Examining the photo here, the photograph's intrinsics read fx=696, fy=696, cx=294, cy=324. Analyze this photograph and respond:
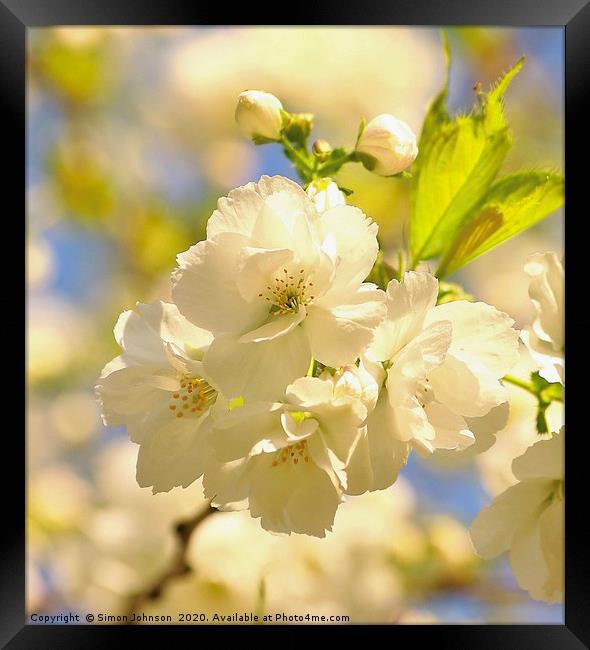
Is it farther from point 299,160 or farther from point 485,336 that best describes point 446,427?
point 299,160

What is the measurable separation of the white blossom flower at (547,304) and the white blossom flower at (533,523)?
103 mm

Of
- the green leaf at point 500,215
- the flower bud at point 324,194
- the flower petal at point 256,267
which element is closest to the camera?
the flower petal at point 256,267

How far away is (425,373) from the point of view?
0.56 meters

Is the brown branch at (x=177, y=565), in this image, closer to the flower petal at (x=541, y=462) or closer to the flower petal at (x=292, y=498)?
the flower petal at (x=292, y=498)

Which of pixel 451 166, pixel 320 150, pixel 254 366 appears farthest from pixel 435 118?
pixel 254 366

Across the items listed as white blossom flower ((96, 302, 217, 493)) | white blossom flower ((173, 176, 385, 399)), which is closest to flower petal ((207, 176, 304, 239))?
white blossom flower ((173, 176, 385, 399))

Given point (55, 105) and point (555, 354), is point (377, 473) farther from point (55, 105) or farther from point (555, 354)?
point (55, 105)

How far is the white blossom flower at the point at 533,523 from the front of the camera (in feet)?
2.59

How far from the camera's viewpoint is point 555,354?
813mm

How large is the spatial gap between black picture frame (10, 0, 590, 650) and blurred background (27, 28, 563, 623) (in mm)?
20

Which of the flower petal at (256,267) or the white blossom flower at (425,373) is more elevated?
the flower petal at (256,267)

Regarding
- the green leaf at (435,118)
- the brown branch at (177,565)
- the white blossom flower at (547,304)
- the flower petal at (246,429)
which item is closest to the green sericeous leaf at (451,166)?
the green leaf at (435,118)

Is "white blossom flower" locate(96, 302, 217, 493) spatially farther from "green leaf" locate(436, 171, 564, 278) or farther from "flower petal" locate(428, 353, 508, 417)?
"green leaf" locate(436, 171, 564, 278)

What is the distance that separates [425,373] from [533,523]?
363 millimetres
